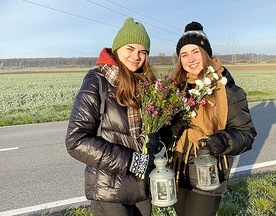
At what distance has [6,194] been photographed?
4.63m

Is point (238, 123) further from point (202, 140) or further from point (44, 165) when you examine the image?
point (44, 165)

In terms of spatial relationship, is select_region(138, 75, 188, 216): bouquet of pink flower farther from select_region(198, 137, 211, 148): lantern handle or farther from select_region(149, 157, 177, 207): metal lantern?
Result: select_region(198, 137, 211, 148): lantern handle

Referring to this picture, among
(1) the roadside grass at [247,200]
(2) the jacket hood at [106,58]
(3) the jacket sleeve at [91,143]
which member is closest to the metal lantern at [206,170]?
(3) the jacket sleeve at [91,143]

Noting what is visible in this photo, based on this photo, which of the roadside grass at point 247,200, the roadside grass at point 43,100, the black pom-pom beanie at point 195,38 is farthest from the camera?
the roadside grass at point 43,100

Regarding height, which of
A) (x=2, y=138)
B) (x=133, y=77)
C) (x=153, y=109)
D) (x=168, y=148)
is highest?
(x=133, y=77)

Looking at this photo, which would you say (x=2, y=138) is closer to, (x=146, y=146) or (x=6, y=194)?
(x=6, y=194)

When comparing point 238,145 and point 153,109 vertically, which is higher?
point 153,109

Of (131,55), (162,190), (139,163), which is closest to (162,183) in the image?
(162,190)

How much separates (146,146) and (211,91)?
1.96 ft

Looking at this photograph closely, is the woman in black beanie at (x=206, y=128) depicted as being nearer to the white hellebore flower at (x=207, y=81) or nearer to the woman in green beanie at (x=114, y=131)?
the white hellebore flower at (x=207, y=81)

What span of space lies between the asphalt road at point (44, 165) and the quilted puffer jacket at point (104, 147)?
2514 millimetres

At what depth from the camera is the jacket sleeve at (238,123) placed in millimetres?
2303

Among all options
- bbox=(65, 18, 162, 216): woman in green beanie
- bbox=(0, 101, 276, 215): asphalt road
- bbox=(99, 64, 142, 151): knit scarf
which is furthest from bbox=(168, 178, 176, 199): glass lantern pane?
bbox=(0, 101, 276, 215): asphalt road

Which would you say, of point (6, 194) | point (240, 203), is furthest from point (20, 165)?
point (240, 203)
